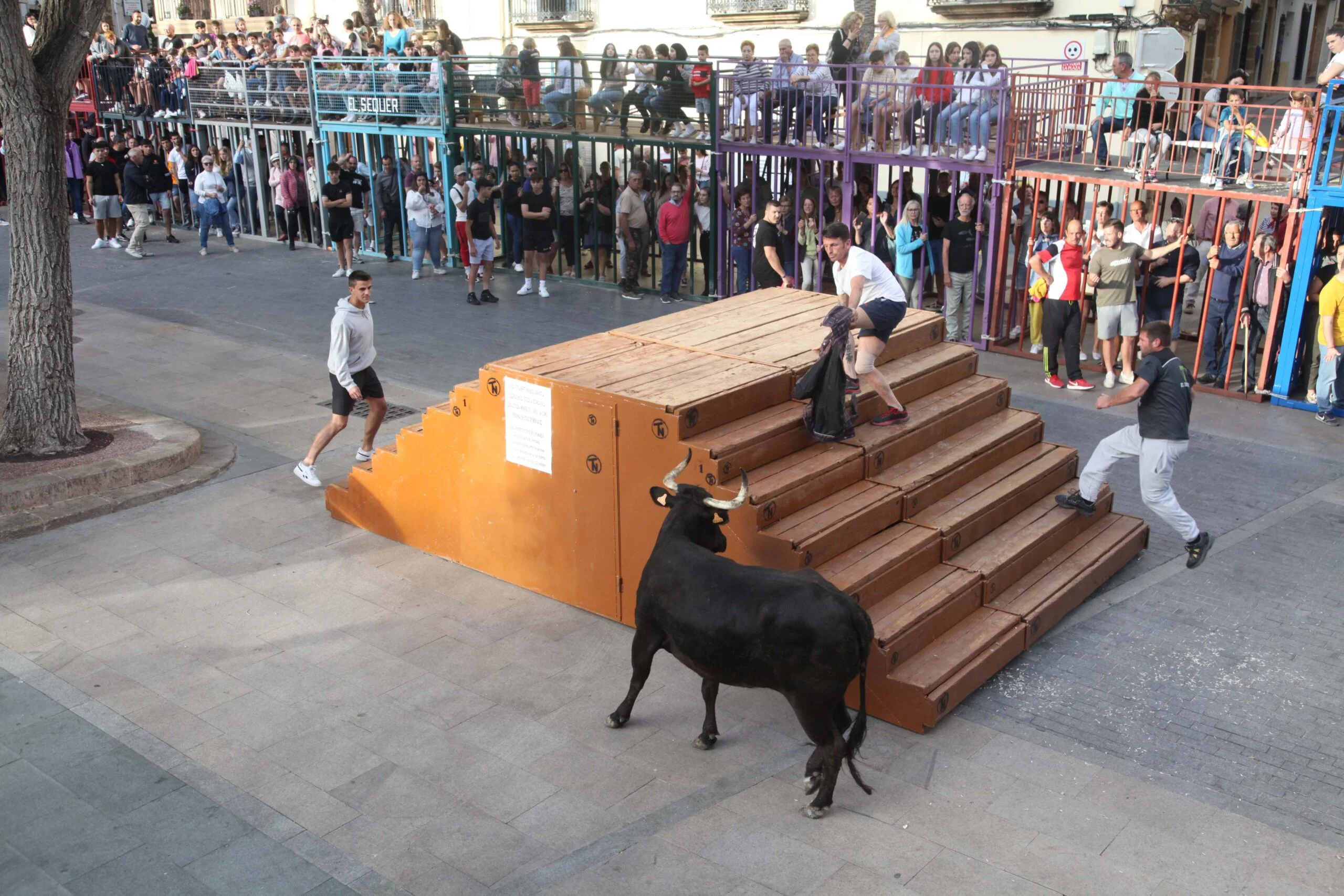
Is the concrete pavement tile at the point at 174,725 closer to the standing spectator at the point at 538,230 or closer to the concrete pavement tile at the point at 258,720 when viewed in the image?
the concrete pavement tile at the point at 258,720

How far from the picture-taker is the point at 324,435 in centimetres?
991

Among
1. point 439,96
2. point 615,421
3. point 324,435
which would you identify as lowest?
point 324,435

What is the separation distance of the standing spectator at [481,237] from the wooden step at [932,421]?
Result: 9291 millimetres

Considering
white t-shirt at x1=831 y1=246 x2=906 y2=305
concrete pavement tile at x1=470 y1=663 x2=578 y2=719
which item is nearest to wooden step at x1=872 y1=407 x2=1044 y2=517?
white t-shirt at x1=831 y1=246 x2=906 y2=305

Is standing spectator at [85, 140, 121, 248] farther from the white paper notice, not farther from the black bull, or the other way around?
the black bull

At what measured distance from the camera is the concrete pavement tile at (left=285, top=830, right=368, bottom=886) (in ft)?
17.4

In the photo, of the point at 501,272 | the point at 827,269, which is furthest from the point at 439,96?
the point at 827,269

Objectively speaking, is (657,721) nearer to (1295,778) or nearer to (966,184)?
(1295,778)

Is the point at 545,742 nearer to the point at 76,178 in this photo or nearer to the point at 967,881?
the point at 967,881

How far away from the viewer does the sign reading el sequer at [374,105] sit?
19625 millimetres

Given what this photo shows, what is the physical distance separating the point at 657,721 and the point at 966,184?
10526mm

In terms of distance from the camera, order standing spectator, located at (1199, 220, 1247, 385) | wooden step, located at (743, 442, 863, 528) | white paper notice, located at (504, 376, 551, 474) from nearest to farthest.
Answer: wooden step, located at (743, 442, 863, 528)
white paper notice, located at (504, 376, 551, 474)
standing spectator, located at (1199, 220, 1247, 385)

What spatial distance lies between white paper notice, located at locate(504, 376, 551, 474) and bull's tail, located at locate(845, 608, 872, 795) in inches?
113

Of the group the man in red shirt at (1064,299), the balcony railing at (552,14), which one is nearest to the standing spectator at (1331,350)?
the man in red shirt at (1064,299)
